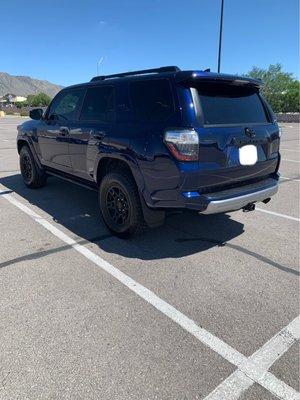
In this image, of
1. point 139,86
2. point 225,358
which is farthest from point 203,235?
point 225,358

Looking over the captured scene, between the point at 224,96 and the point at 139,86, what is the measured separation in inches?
37.1

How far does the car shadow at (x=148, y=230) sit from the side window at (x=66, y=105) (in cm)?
133

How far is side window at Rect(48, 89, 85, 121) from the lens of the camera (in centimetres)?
527

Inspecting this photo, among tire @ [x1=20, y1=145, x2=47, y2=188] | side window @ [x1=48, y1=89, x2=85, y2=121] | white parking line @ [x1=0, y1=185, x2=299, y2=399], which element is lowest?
white parking line @ [x1=0, y1=185, x2=299, y2=399]

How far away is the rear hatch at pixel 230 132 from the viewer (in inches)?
141

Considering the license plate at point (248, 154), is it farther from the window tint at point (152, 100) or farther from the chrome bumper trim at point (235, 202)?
the window tint at point (152, 100)

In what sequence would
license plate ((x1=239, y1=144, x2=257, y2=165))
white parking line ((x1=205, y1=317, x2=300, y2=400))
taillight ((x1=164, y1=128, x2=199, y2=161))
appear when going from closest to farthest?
white parking line ((x1=205, y1=317, x2=300, y2=400)) → taillight ((x1=164, y1=128, x2=199, y2=161)) → license plate ((x1=239, y1=144, x2=257, y2=165))

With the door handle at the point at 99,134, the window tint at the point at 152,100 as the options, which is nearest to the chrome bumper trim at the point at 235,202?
the window tint at the point at 152,100

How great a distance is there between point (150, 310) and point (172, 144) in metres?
1.50

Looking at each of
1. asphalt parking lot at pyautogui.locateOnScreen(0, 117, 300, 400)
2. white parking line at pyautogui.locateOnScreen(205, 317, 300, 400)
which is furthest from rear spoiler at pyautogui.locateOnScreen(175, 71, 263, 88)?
white parking line at pyautogui.locateOnScreen(205, 317, 300, 400)

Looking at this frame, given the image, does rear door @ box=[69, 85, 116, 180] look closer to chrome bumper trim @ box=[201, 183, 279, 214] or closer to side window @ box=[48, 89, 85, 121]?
side window @ box=[48, 89, 85, 121]

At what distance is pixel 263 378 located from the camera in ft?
7.67

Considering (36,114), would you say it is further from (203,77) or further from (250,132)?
(250,132)

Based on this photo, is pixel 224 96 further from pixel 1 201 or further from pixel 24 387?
pixel 1 201
